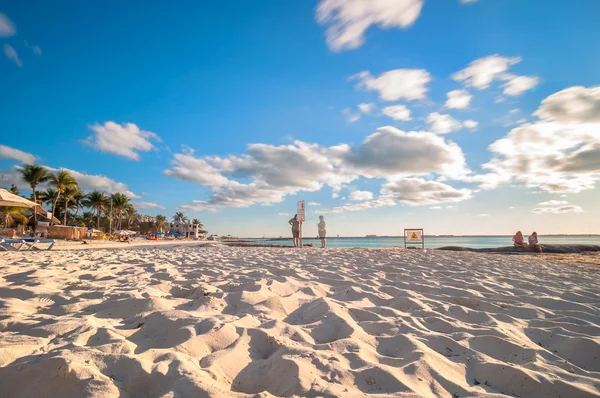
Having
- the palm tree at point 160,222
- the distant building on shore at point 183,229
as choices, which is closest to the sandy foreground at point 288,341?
the distant building on shore at point 183,229

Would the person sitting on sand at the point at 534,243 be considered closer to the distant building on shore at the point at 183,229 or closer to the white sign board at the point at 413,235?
the white sign board at the point at 413,235

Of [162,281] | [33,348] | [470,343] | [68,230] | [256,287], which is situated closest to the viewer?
[33,348]

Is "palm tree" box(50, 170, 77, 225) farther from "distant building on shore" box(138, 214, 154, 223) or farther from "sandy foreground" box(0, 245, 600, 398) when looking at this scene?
"distant building on shore" box(138, 214, 154, 223)

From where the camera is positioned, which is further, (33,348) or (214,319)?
(214,319)

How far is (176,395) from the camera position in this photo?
3.80 feet

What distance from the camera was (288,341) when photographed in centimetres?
175

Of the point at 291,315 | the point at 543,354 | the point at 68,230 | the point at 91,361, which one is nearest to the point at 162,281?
the point at 291,315

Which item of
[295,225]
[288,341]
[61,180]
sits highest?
[61,180]

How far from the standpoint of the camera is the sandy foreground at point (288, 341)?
128 cm

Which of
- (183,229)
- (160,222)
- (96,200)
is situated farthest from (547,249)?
(160,222)

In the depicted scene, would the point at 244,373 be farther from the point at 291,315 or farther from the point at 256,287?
the point at 256,287

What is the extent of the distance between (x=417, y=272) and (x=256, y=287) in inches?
109

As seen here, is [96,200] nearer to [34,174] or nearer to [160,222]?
[34,174]

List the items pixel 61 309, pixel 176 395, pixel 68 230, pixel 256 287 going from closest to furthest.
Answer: pixel 176 395 → pixel 61 309 → pixel 256 287 → pixel 68 230
